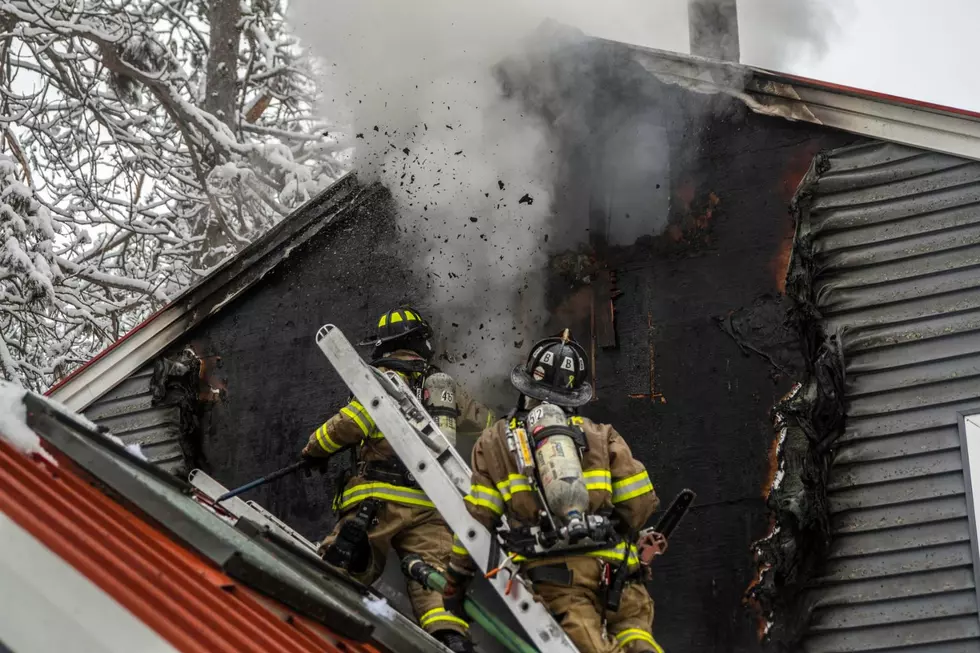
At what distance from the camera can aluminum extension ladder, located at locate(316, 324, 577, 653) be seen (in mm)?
3955

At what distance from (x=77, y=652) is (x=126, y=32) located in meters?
13.2

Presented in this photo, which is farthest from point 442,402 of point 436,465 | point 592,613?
point 592,613

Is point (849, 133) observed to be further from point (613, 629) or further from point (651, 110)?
point (613, 629)

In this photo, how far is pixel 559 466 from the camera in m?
3.92

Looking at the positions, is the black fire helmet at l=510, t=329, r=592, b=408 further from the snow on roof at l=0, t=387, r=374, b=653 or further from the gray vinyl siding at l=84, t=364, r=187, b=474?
the gray vinyl siding at l=84, t=364, r=187, b=474

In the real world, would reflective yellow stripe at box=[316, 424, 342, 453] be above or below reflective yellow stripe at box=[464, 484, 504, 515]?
Result: above

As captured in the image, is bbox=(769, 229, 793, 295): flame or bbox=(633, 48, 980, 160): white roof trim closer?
bbox=(633, 48, 980, 160): white roof trim

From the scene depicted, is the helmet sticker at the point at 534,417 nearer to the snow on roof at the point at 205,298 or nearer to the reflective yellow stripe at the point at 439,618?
the reflective yellow stripe at the point at 439,618

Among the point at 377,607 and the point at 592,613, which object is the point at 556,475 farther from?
the point at 377,607

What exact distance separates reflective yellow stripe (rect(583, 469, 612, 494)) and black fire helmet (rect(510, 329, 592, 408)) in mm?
389

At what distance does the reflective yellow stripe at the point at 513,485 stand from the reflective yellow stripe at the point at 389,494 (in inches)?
50.1

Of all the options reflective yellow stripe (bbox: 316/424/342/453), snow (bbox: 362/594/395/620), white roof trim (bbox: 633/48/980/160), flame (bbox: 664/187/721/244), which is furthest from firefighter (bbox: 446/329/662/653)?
white roof trim (bbox: 633/48/980/160)

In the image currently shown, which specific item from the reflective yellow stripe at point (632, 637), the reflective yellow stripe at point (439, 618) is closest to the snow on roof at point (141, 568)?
the reflective yellow stripe at point (632, 637)

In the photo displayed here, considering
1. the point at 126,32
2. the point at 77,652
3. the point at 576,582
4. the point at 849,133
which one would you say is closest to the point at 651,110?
the point at 849,133
